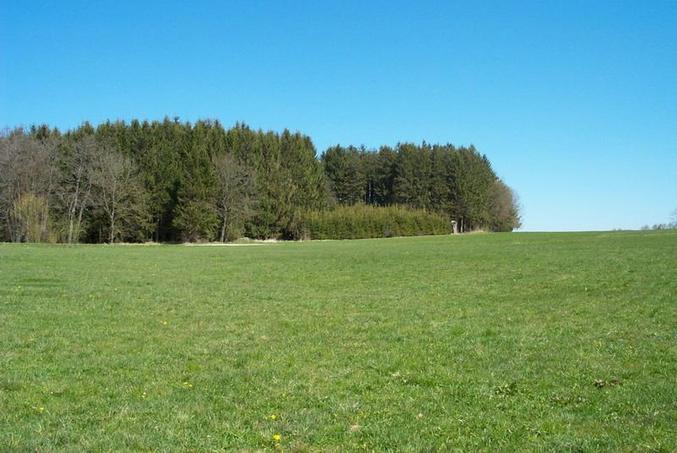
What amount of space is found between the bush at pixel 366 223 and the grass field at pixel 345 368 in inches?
2784

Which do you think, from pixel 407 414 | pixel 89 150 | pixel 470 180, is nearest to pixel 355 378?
pixel 407 414

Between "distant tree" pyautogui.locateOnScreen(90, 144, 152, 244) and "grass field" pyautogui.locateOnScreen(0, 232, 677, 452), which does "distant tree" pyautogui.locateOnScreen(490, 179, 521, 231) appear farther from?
"grass field" pyautogui.locateOnScreen(0, 232, 677, 452)

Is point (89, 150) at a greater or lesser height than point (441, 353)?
greater

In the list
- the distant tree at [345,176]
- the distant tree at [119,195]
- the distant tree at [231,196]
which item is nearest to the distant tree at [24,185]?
the distant tree at [119,195]

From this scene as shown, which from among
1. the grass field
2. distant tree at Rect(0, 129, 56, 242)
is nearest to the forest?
distant tree at Rect(0, 129, 56, 242)

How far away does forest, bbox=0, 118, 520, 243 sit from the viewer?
230 ft

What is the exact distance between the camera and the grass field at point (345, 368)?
6.66 m

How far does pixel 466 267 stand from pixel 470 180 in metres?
89.2

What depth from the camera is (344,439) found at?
258 inches

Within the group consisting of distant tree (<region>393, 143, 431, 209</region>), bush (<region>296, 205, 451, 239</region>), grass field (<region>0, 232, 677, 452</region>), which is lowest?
grass field (<region>0, 232, 677, 452</region>)

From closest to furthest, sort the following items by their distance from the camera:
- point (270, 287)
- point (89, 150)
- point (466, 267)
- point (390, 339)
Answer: point (390, 339) → point (270, 287) → point (466, 267) → point (89, 150)

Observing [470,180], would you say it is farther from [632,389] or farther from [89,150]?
[632,389]

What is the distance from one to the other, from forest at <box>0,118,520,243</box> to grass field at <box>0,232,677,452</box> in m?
55.2

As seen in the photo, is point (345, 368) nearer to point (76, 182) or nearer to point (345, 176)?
point (76, 182)
